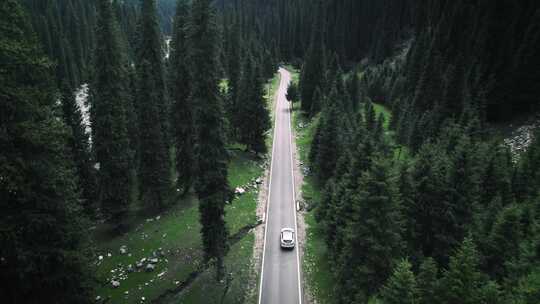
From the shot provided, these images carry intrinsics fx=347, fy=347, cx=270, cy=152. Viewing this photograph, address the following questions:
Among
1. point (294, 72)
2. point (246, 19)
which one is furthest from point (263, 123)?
point (246, 19)

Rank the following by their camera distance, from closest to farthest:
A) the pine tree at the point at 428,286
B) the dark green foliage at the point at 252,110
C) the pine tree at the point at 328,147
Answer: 1. the pine tree at the point at 428,286
2. the pine tree at the point at 328,147
3. the dark green foliage at the point at 252,110

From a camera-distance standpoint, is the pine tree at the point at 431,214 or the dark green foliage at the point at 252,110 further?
the dark green foliage at the point at 252,110

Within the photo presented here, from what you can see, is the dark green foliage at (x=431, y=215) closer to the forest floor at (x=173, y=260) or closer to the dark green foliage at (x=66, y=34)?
the forest floor at (x=173, y=260)

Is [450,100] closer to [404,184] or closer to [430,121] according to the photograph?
[430,121]

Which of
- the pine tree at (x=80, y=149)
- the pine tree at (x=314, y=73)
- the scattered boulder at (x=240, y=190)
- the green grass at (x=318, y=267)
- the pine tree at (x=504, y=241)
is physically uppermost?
the pine tree at (x=314, y=73)

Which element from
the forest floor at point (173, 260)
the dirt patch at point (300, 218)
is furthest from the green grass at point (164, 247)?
the dirt patch at point (300, 218)

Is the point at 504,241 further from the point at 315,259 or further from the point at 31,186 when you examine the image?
the point at 31,186

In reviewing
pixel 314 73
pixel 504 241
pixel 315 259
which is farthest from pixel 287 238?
pixel 314 73
